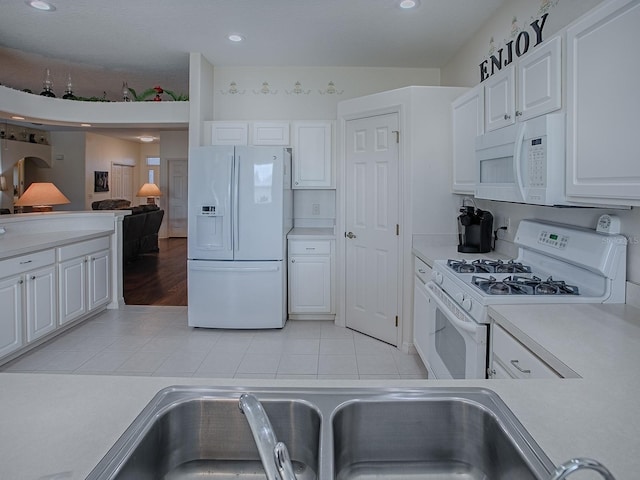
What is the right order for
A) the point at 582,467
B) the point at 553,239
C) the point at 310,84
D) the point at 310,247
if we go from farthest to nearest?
the point at 310,84 → the point at 310,247 → the point at 553,239 → the point at 582,467

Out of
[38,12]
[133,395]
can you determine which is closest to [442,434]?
[133,395]

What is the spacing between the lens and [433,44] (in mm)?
4164

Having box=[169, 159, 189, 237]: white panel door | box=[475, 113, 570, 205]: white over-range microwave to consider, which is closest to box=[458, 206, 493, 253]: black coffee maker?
box=[475, 113, 570, 205]: white over-range microwave

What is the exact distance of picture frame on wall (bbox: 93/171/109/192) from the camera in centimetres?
1040

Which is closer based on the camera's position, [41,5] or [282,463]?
[282,463]

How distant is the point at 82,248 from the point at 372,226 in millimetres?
2684

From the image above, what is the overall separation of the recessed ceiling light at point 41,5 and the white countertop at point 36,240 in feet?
5.92

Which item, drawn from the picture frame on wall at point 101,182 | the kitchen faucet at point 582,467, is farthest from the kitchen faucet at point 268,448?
the picture frame on wall at point 101,182

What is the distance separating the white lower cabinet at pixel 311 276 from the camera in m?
4.41

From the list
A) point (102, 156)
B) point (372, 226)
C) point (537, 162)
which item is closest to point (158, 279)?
point (372, 226)

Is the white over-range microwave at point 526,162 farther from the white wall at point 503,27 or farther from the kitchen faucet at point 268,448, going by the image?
the kitchen faucet at point 268,448

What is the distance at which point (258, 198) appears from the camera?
411 centimetres

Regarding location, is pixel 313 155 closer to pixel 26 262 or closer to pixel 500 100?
pixel 500 100

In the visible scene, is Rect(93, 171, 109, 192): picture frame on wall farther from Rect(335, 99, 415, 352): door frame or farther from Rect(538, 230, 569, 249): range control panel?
Rect(538, 230, 569, 249): range control panel
